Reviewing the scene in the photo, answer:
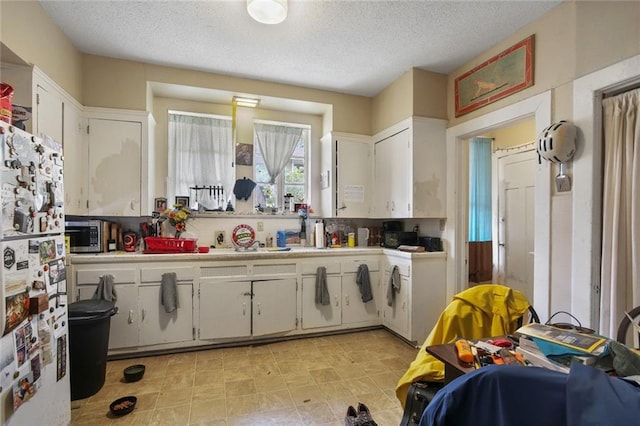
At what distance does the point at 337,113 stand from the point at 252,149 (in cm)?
123

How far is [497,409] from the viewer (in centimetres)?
72

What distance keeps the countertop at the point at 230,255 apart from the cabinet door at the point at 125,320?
292 mm

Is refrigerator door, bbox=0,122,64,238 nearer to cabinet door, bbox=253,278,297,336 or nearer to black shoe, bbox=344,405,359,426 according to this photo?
cabinet door, bbox=253,278,297,336

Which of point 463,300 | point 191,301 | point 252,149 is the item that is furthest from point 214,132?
point 463,300

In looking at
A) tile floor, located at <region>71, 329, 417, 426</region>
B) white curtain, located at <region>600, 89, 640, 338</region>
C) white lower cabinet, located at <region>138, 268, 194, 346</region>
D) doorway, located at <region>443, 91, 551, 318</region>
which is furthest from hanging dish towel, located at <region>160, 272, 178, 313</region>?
white curtain, located at <region>600, 89, 640, 338</region>

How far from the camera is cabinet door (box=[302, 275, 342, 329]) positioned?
351cm

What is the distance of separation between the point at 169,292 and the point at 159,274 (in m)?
0.21

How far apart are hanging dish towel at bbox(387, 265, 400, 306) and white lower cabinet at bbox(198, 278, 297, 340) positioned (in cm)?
110

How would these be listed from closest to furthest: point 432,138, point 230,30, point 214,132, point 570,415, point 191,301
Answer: point 570,415
point 230,30
point 191,301
point 432,138
point 214,132

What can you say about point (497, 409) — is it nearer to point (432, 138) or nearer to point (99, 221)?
point (432, 138)

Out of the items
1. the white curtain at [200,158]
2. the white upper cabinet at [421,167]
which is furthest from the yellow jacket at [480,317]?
the white curtain at [200,158]

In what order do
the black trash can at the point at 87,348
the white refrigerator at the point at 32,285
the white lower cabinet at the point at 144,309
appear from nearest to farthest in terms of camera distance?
the white refrigerator at the point at 32,285
the black trash can at the point at 87,348
the white lower cabinet at the point at 144,309

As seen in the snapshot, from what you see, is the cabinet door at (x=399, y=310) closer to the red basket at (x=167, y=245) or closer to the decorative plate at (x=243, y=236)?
the decorative plate at (x=243, y=236)

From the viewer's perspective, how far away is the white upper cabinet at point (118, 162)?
3.13 m
